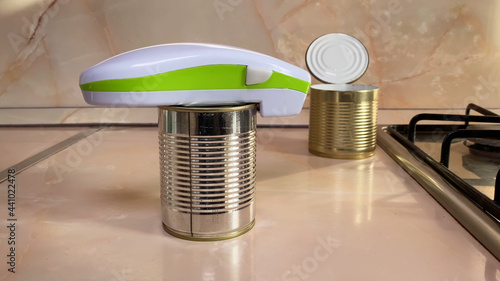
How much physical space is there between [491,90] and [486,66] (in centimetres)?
5

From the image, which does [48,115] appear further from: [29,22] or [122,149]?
[122,149]

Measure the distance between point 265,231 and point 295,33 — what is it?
2.11 feet

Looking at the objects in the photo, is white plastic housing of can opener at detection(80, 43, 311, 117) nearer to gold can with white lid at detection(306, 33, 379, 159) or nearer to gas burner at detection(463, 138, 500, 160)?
gold can with white lid at detection(306, 33, 379, 159)

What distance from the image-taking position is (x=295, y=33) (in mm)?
1117

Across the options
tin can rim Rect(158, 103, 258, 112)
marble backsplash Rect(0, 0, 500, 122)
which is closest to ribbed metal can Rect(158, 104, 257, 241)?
tin can rim Rect(158, 103, 258, 112)

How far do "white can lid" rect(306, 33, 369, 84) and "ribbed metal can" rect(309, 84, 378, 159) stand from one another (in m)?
0.10

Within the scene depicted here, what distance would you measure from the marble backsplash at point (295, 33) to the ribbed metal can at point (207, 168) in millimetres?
606

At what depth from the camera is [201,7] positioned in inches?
43.8

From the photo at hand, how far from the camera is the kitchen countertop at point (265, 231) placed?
0.47 m

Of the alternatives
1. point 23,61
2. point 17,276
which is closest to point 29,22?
point 23,61

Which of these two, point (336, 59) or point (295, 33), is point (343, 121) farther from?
point (295, 33)

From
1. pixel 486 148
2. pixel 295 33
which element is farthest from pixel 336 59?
pixel 486 148

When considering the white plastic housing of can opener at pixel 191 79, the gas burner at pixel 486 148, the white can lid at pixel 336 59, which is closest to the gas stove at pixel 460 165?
the gas burner at pixel 486 148

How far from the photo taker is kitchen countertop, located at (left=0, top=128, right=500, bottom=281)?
1.55 feet
